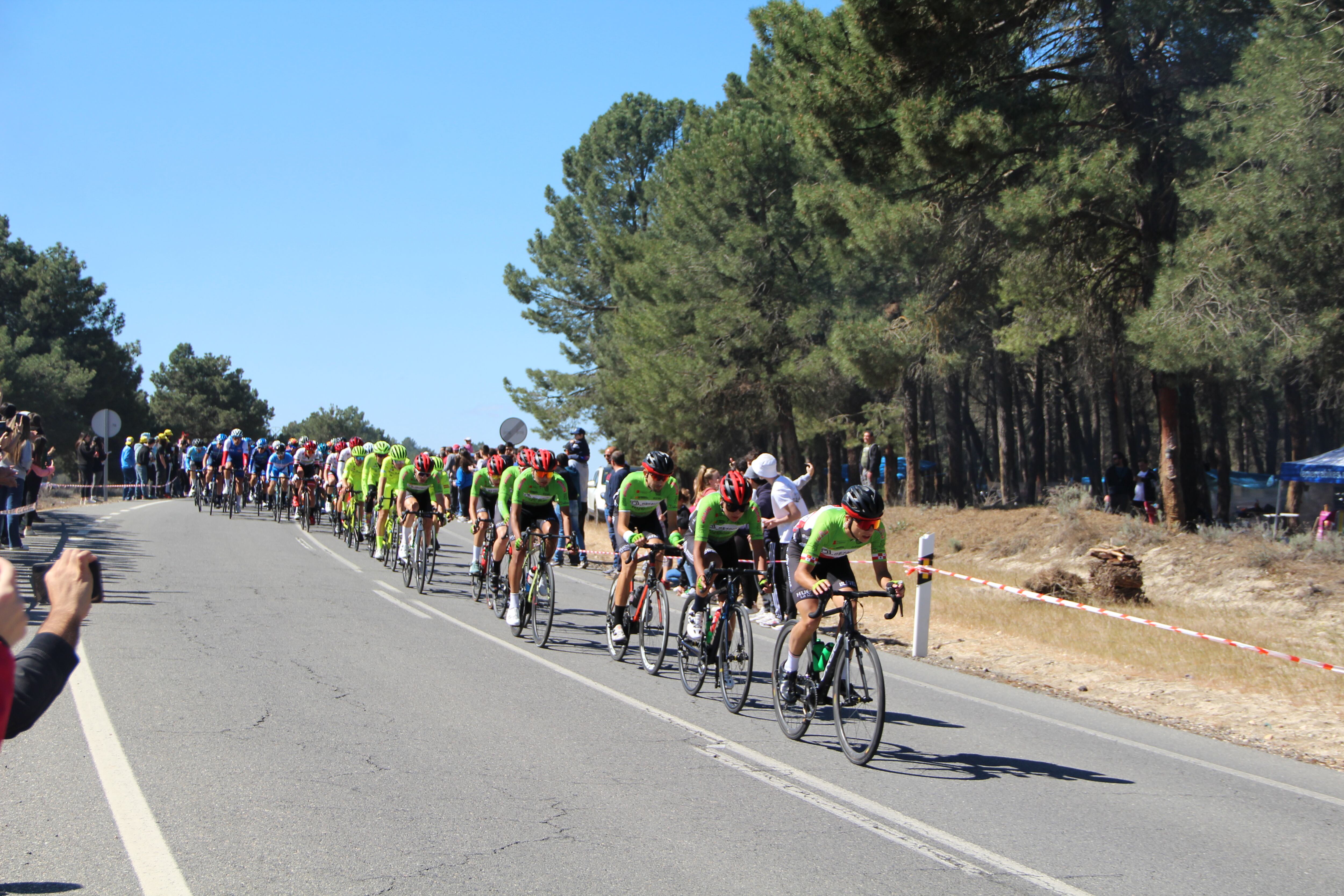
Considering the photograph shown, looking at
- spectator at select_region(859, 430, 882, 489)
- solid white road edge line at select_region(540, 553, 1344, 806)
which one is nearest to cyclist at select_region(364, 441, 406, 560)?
solid white road edge line at select_region(540, 553, 1344, 806)

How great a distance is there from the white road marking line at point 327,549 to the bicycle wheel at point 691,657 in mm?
9966

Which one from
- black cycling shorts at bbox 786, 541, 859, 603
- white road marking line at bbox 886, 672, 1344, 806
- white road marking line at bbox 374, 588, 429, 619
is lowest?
white road marking line at bbox 886, 672, 1344, 806

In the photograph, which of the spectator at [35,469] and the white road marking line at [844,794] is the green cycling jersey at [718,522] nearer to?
the white road marking line at [844,794]

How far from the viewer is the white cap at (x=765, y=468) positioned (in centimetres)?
1362

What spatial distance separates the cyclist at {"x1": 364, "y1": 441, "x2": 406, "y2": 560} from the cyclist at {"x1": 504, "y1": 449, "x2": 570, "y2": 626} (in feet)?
15.6

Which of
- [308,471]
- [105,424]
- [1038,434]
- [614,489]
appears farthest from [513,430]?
[1038,434]

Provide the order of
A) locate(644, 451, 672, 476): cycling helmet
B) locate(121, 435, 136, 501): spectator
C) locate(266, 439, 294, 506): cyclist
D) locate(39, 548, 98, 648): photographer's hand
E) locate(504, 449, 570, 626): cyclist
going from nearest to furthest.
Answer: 1. locate(39, 548, 98, 648): photographer's hand
2. locate(644, 451, 672, 476): cycling helmet
3. locate(504, 449, 570, 626): cyclist
4. locate(266, 439, 294, 506): cyclist
5. locate(121, 435, 136, 501): spectator

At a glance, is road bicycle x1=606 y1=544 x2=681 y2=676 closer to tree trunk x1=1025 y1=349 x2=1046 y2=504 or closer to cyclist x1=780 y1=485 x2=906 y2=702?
cyclist x1=780 y1=485 x2=906 y2=702

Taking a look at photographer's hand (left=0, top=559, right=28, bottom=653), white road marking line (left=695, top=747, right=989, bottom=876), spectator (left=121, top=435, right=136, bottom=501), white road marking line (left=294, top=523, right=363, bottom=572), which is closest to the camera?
photographer's hand (left=0, top=559, right=28, bottom=653)

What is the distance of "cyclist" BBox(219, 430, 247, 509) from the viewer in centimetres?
3039

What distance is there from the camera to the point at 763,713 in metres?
9.06

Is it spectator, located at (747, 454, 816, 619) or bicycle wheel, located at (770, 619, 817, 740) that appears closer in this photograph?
bicycle wheel, located at (770, 619, 817, 740)

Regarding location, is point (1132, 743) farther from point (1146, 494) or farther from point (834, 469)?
point (834, 469)

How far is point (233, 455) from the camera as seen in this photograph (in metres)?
30.7
